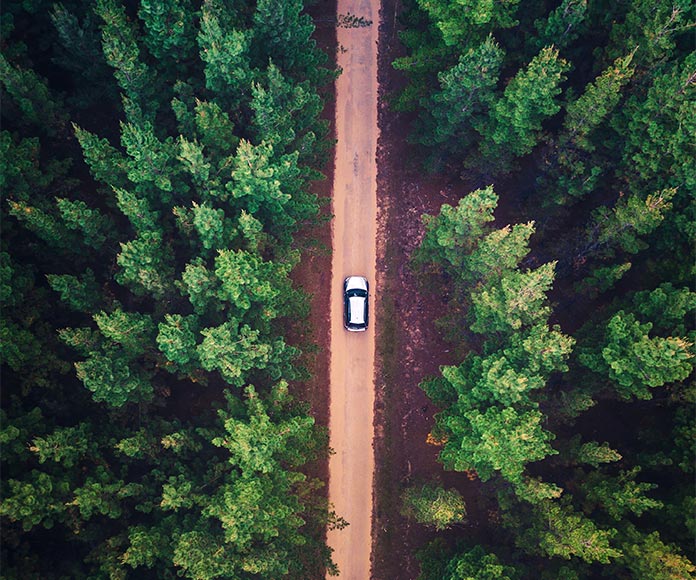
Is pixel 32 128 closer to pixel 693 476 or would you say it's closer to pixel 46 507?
pixel 46 507

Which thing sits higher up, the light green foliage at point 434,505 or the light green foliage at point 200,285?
the light green foliage at point 200,285

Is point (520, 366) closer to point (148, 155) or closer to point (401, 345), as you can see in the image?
point (401, 345)

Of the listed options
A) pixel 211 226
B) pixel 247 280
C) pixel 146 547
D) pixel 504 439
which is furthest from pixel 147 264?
pixel 504 439

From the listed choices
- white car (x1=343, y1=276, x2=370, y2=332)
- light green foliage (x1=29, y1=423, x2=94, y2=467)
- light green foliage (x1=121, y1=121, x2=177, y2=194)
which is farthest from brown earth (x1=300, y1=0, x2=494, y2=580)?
light green foliage (x1=29, y1=423, x2=94, y2=467)

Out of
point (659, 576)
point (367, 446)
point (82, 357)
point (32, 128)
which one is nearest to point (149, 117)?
point (32, 128)

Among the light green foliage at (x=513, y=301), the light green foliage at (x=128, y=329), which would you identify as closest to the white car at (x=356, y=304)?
the light green foliage at (x=513, y=301)

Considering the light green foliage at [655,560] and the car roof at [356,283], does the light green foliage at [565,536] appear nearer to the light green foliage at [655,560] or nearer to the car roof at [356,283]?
the light green foliage at [655,560]
